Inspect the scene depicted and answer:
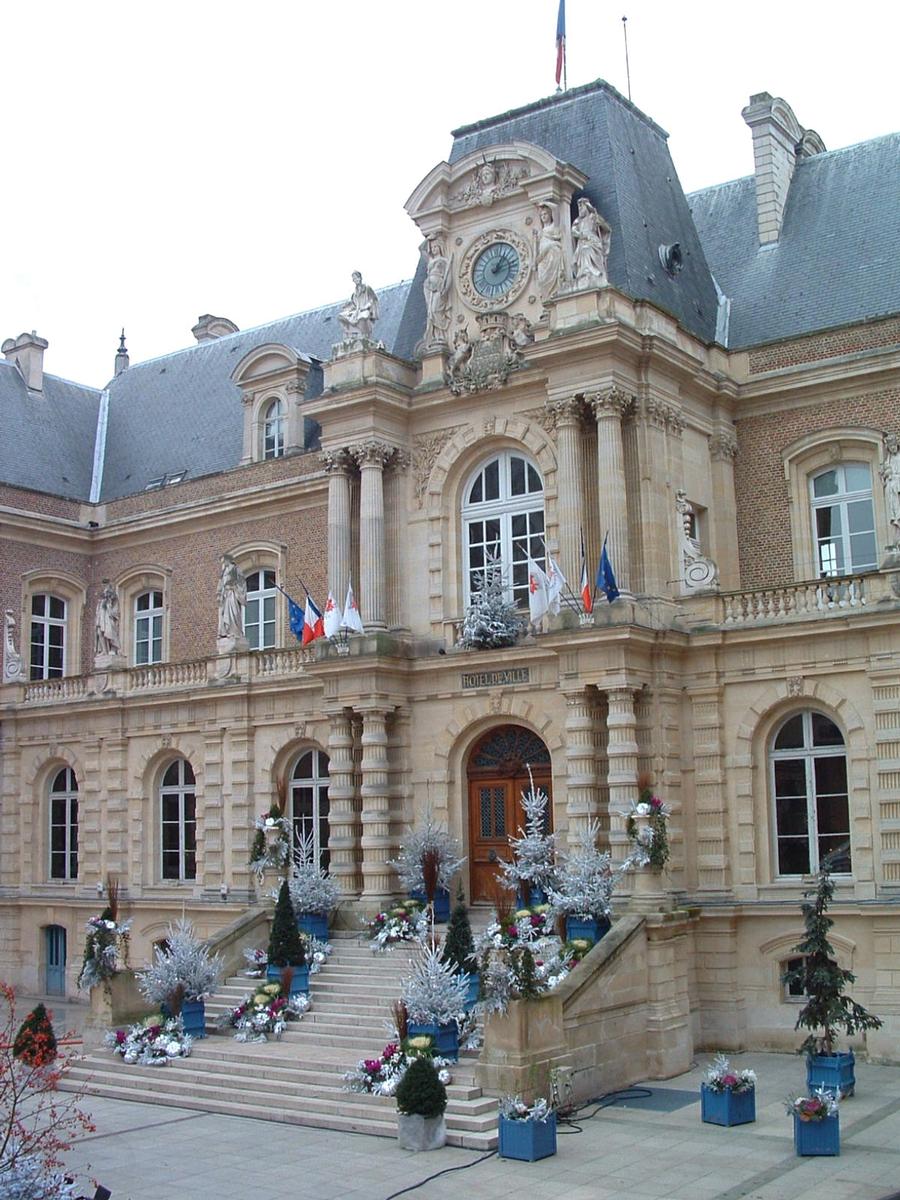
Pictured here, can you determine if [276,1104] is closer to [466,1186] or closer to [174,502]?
[466,1186]

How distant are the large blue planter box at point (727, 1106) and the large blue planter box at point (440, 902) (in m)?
7.57

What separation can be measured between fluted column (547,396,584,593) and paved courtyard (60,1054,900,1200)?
8.74m

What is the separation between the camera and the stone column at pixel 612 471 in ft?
73.5

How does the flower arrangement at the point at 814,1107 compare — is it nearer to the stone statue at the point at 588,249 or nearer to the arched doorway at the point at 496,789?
the arched doorway at the point at 496,789

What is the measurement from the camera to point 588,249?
76.4 ft

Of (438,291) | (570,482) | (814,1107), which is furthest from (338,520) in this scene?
(814,1107)

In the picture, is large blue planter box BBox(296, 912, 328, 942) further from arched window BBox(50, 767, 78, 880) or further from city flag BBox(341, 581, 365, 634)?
arched window BBox(50, 767, 78, 880)

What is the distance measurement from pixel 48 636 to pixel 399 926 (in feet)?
48.4

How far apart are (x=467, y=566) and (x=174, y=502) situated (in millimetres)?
9912

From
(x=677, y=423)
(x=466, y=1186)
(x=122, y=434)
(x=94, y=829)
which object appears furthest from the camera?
(x=122, y=434)

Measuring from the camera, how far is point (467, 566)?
25.1 m

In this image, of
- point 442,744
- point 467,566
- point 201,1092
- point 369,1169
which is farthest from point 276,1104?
point 467,566

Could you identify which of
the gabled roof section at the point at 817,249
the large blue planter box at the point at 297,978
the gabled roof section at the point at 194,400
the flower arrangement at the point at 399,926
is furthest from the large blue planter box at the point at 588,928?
the gabled roof section at the point at 194,400

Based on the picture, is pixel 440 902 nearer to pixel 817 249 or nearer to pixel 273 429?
pixel 273 429
